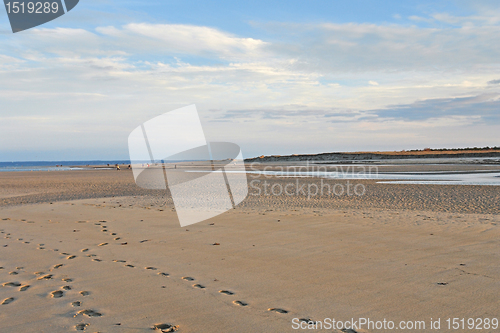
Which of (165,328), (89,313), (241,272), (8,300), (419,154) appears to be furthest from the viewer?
(419,154)

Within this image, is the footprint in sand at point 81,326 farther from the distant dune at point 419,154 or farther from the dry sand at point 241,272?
the distant dune at point 419,154

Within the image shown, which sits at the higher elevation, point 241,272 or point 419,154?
point 419,154

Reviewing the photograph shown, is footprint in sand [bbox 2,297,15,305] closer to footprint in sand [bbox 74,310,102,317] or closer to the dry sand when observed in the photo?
the dry sand

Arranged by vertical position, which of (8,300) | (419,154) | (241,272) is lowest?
(241,272)

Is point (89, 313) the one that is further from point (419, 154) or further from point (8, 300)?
point (419, 154)

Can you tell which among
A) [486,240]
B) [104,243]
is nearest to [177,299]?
[104,243]

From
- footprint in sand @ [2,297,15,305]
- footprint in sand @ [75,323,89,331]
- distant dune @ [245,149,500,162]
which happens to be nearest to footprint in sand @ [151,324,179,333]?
footprint in sand @ [75,323,89,331]

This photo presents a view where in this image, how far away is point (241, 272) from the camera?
185 inches

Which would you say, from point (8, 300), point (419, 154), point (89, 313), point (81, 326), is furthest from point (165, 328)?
point (419, 154)

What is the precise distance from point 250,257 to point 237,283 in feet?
Answer: 3.86

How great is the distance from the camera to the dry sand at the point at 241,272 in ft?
11.0

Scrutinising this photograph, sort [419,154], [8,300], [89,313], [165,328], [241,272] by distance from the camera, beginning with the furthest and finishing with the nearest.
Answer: [419,154], [241,272], [8,300], [89,313], [165,328]

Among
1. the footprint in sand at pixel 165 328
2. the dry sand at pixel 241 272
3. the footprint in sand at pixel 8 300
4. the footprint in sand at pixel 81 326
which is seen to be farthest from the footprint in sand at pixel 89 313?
the footprint in sand at pixel 8 300

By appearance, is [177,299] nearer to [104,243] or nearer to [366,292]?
[366,292]
